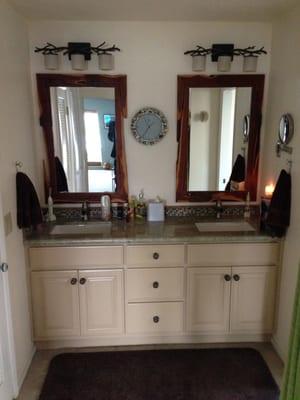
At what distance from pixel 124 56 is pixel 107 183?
1.00 meters

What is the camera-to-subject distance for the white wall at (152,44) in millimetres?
2631

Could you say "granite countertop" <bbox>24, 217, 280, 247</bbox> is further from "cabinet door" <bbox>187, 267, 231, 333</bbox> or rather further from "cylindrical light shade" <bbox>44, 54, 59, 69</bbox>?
"cylindrical light shade" <bbox>44, 54, 59, 69</bbox>

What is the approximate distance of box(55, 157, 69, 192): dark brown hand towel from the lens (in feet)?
9.31

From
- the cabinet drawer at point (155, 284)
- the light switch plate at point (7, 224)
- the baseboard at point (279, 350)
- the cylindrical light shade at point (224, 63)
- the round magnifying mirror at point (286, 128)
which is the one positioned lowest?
the baseboard at point (279, 350)

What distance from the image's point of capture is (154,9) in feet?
7.66

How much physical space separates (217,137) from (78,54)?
4.05 feet

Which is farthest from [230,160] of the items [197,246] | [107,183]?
[107,183]

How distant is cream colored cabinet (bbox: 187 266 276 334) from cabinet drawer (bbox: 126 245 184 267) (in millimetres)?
148

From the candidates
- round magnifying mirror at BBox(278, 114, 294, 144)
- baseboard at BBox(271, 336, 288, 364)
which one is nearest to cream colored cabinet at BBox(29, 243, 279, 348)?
baseboard at BBox(271, 336, 288, 364)

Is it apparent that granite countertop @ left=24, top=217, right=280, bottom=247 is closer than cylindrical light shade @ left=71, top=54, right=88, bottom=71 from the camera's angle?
Yes

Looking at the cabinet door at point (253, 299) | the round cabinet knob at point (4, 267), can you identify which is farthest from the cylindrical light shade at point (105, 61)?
the cabinet door at point (253, 299)

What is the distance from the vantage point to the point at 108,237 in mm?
2461

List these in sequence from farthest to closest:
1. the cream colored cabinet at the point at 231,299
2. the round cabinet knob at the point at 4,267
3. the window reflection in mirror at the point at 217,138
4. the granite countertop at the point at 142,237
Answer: the window reflection in mirror at the point at 217,138 < the cream colored cabinet at the point at 231,299 < the granite countertop at the point at 142,237 < the round cabinet knob at the point at 4,267

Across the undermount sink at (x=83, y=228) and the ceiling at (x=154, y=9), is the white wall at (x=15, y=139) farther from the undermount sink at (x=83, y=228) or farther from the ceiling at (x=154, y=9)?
the undermount sink at (x=83, y=228)
